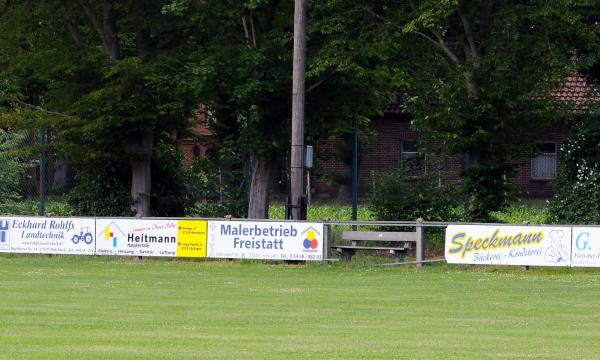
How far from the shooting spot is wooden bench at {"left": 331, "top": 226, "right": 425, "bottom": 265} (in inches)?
1105

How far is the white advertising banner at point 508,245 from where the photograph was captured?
2589 cm

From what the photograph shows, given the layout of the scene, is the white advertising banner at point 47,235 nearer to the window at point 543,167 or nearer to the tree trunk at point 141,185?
the tree trunk at point 141,185

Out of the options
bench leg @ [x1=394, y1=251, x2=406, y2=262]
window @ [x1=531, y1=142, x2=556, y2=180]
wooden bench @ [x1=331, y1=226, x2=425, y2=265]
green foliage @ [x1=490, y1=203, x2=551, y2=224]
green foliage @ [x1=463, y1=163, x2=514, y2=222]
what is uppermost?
window @ [x1=531, y1=142, x2=556, y2=180]

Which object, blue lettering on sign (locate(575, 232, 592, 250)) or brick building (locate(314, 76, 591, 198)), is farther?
brick building (locate(314, 76, 591, 198))

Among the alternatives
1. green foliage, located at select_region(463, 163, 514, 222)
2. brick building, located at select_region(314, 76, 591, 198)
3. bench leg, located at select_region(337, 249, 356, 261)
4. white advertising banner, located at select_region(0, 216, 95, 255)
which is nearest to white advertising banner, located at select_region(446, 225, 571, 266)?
bench leg, located at select_region(337, 249, 356, 261)

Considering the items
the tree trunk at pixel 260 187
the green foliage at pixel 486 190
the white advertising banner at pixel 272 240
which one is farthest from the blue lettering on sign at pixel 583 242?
the tree trunk at pixel 260 187

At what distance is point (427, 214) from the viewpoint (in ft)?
108

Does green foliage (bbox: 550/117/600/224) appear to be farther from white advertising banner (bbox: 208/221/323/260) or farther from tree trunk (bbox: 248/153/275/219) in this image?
tree trunk (bbox: 248/153/275/219)

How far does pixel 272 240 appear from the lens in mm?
28234

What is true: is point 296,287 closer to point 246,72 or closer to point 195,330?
point 195,330

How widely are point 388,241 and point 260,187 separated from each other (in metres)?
6.28

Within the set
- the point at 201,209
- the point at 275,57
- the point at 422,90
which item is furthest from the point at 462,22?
the point at 201,209

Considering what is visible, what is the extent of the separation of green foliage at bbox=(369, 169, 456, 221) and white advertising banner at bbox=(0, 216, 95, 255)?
26.4 feet

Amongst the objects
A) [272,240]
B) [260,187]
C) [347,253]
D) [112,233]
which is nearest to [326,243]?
[347,253]
